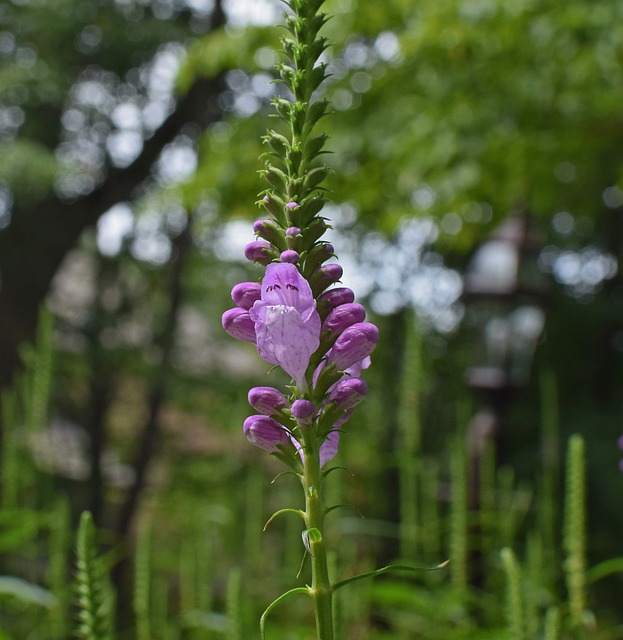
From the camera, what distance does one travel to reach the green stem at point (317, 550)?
2.68ft

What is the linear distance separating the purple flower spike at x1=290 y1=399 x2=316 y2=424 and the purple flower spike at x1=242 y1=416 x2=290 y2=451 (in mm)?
74

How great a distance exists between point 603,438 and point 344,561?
5.35m

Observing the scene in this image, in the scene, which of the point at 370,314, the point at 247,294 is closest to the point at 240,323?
the point at 247,294

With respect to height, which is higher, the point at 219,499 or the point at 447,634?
the point at 447,634

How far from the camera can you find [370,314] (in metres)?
9.47

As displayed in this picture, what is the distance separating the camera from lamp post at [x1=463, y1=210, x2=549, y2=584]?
4422mm

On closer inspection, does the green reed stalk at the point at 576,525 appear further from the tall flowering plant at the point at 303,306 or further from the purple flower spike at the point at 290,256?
the purple flower spike at the point at 290,256

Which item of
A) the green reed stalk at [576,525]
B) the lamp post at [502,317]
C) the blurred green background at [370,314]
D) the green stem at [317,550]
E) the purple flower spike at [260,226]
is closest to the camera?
the green stem at [317,550]

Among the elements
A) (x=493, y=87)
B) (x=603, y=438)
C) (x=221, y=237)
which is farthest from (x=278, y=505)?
→ (x=493, y=87)

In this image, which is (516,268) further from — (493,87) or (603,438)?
(603,438)

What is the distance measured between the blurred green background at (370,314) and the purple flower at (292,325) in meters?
0.58

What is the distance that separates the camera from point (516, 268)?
15.6ft

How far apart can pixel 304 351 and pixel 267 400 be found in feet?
0.25

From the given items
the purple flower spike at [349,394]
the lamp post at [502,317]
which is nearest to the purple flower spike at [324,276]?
the purple flower spike at [349,394]
